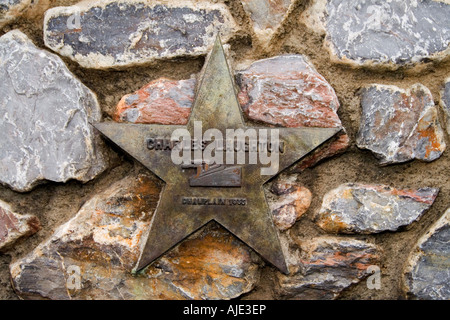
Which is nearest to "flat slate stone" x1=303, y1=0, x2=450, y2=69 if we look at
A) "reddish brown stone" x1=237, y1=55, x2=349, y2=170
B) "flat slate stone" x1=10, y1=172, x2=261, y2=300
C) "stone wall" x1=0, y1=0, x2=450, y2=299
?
"stone wall" x1=0, y1=0, x2=450, y2=299

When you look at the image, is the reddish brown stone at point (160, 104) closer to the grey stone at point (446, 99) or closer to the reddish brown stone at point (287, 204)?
the reddish brown stone at point (287, 204)

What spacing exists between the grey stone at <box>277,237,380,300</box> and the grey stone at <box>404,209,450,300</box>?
0.10 m

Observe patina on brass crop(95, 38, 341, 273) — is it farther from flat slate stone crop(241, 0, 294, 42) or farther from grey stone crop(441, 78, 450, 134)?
grey stone crop(441, 78, 450, 134)

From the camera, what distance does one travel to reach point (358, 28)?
1226mm

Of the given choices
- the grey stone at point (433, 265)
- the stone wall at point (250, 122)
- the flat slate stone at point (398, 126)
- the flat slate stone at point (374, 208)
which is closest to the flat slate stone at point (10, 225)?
the stone wall at point (250, 122)

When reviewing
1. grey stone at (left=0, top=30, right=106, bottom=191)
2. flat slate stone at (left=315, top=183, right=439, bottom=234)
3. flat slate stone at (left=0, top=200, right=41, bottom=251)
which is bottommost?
flat slate stone at (left=0, top=200, right=41, bottom=251)

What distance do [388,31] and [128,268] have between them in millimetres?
880

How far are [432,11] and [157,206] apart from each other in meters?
0.84

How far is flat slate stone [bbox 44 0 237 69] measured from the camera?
4.01 feet

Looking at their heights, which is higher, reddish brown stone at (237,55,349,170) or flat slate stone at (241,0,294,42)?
flat slate stone at (241,0,294,42)

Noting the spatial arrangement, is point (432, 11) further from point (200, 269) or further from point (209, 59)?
point (200, 269)

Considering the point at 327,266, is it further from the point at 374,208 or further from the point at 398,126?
the point at 398,126

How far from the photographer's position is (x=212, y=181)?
115cm

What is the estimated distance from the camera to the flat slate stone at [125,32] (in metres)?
1.22
